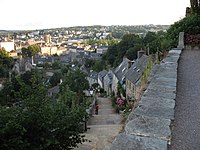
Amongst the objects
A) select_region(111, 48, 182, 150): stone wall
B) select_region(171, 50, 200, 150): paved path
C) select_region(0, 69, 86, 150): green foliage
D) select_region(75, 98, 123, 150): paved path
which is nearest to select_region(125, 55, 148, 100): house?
select_region(75, 98, 123, 150): paved path

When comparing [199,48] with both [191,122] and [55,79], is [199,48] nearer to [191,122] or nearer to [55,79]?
[191,122]

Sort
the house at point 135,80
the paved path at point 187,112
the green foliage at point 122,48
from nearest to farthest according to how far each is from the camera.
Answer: the paved path at point 187,112, the house at point 135,80, the green foliage at point 122,48

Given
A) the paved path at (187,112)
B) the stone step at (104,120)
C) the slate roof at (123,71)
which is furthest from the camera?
the slate roof at (123,71)

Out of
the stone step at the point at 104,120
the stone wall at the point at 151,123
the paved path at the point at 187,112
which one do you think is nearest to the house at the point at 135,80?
the stone step at the point at 104,120

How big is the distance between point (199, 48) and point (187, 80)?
241 inches

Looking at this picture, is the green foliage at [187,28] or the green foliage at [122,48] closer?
the green foliage at [187,28]

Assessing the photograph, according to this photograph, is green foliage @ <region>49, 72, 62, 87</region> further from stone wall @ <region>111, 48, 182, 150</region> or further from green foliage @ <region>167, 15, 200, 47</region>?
stone wall @ <region>111, 48, 182, 150</region>

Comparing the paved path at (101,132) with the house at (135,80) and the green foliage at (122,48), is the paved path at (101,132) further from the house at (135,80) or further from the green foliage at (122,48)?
the green foliage at (122,48)

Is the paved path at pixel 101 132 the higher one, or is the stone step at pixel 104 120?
the paved path at pixel 101 132

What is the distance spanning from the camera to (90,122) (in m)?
15.3

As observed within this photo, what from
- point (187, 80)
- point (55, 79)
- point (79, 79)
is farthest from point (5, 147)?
point (55, 79)

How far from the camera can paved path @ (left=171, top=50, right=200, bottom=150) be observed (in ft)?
10.1

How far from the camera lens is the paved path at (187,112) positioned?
3082 millimetres

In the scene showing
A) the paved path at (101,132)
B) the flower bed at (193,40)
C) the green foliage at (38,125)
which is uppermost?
the flower bed at (193,40)
